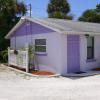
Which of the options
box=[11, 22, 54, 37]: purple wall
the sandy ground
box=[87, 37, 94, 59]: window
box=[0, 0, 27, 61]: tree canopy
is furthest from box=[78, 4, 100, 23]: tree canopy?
the sandy ground

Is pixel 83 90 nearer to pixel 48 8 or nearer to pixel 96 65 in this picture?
pixel 96 65

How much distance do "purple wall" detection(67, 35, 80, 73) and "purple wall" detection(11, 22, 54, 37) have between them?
4.97ft

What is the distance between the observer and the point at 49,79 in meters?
12.9

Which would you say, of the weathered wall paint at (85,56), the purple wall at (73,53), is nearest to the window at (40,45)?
the purple wall at (73,53)

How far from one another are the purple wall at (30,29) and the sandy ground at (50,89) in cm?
409

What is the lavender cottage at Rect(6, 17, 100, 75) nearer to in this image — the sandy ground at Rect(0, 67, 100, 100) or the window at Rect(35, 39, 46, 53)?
the window at Rect(35, 39, 46, 53)

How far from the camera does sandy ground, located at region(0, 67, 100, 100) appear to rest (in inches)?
351

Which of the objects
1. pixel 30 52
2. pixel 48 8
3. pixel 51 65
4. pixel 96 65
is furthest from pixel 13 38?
pixel 48 8

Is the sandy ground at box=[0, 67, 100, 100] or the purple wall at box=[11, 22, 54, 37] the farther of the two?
the purple wall at box=[11, 22, 54, 37]

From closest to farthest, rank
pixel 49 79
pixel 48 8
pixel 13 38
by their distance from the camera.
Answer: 1. pixel 49 79
2. pixel 13 38
3. pixel 48 8

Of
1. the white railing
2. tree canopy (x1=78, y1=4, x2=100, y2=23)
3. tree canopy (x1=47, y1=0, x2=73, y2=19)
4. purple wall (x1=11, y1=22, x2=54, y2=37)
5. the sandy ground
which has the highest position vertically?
tree canopy (x1=47, y1=0, x2=73, y2=19)

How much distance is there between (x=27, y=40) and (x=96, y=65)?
17.3ft

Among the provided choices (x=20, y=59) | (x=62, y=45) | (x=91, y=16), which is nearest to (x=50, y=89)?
(x=62, y=45)

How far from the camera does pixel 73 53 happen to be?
49.0 ft
